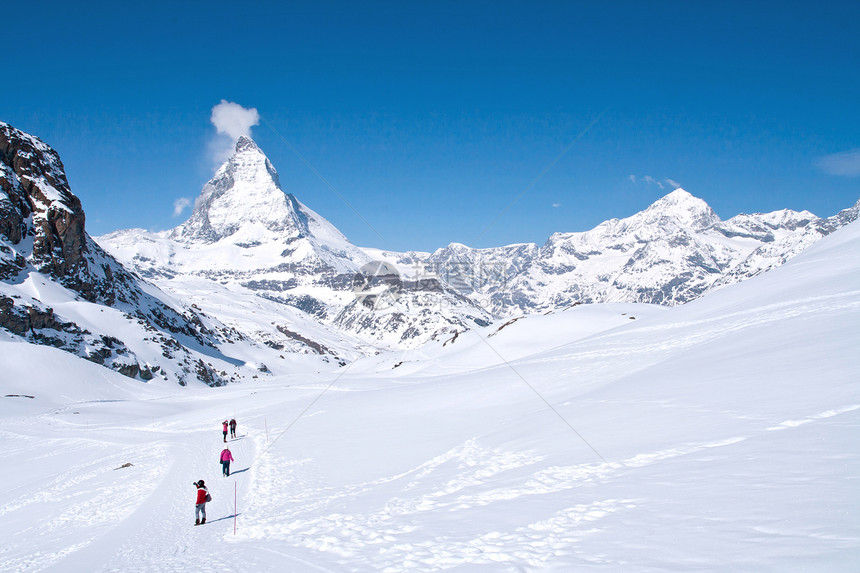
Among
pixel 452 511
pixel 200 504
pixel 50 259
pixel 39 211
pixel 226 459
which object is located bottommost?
pixel 200 504

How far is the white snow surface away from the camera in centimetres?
715

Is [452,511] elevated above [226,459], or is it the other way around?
[226,459]

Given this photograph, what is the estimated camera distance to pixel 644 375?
20203 mm

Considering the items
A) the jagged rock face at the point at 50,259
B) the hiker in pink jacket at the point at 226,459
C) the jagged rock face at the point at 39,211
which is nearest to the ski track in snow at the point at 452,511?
the hiker in pink jacket at the point at 226,459

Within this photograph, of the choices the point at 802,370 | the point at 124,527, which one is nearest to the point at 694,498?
the point at 802,370

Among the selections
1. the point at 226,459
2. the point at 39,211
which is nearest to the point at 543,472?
the point at 226,459

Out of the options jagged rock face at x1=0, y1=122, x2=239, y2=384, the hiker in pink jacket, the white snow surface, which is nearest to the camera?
the white snow surface

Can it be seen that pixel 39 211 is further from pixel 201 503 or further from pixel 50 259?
pixel 201 503

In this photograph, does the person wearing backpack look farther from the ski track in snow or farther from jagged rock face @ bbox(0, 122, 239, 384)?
jagged rock face @ bbox(0, 122, 239, 384)

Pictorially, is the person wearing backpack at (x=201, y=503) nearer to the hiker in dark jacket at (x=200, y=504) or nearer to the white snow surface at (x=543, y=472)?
→ the hiker in dark jacket at (x=200, y=504)

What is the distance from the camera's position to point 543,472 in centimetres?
1221

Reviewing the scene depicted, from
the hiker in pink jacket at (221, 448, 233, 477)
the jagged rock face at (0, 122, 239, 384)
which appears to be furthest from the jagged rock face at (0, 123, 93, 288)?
the hiker in pink jacket at (221, 448, 233, 477)

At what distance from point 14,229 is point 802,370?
4680 inches

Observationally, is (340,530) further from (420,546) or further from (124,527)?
(124,527)
